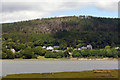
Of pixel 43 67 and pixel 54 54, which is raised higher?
pixel 43 67

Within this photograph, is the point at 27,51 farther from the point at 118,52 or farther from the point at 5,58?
the point at 118,52

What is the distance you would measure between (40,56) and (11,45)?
3243 cm

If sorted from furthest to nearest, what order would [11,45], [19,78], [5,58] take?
[11,45] → [5,58] → [19,78]

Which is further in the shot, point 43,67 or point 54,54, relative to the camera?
point 54,54

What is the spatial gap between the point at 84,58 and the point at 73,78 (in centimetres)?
10579

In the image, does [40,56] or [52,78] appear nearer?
[52,78]

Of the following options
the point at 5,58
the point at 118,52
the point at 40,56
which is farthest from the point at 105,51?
the point at 5,58

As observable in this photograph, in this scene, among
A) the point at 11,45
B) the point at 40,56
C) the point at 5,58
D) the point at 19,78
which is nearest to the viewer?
the point at 19,78

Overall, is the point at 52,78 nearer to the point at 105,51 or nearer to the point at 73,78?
the point at 73,78

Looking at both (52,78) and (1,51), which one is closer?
(52,78)

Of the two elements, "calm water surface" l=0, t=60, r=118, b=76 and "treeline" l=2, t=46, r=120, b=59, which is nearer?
"calm water surface" l=0, t=60, r=118, b=76

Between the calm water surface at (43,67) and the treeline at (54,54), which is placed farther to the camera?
the treeline at (54,54)

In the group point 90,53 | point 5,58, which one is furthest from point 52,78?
point 90,53

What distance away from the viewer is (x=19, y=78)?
67.9 m
